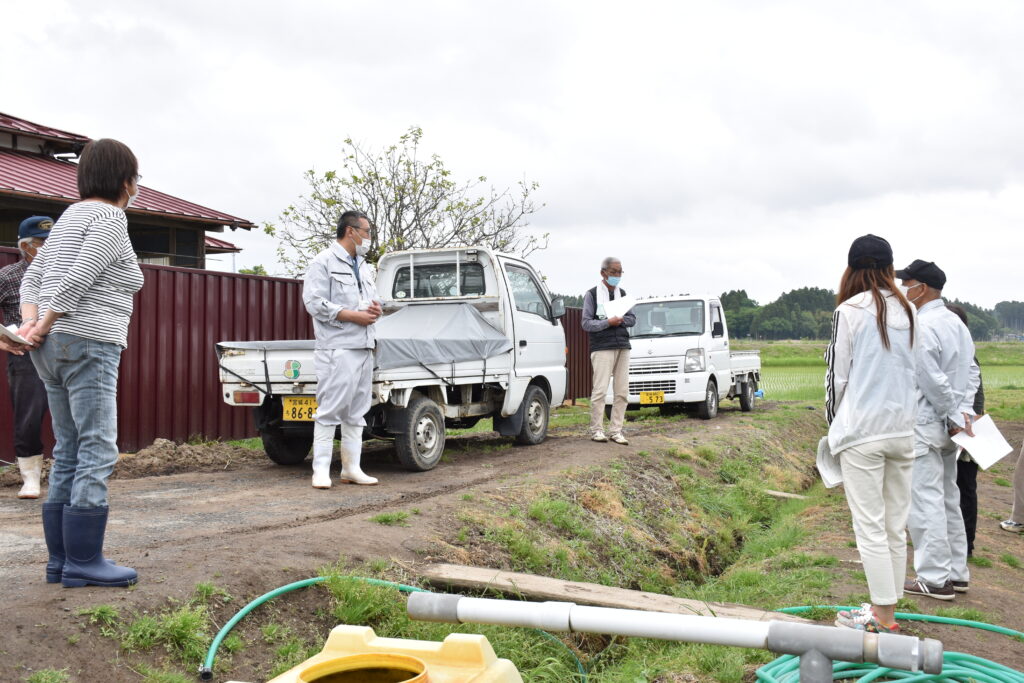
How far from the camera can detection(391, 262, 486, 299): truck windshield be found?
989cm

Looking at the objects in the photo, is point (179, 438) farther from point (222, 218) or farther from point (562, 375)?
point (222, 218)

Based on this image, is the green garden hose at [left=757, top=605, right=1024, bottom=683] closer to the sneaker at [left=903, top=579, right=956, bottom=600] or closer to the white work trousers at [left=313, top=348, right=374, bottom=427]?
the sneaker at [left=903, top=579, right=956, bottom=600]

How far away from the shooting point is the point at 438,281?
10.0 metres

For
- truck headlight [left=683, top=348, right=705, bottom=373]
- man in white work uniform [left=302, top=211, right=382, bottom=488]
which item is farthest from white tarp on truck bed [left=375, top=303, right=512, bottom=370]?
truck headlight [left=683, top=348, right=705, bottom=373]

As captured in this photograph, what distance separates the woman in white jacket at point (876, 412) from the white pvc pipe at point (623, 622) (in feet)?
8.64

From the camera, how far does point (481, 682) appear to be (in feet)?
6.42

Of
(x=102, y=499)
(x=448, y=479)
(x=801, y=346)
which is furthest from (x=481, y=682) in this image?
(x=801, y=346)

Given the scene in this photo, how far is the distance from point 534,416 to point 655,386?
486cm

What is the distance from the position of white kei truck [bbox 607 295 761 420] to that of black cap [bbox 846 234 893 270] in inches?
401

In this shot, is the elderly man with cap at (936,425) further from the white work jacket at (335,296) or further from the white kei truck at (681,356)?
the white kei truck at (681,356)

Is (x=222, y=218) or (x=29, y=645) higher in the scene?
(x=222, y=218)

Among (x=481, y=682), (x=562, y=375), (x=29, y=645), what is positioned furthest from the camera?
(x=562, y=375)

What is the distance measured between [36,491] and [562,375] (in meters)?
6.22

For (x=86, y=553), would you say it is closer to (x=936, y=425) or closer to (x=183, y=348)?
(x=936, y=425)
